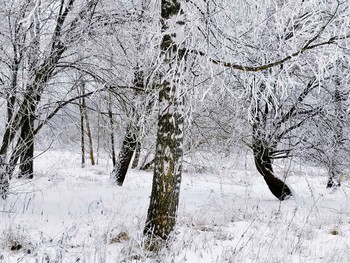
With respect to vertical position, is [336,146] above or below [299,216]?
above

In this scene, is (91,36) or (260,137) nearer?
(91,36)

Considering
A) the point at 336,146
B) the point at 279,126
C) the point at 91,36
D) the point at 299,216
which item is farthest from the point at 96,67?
the point at 336,146

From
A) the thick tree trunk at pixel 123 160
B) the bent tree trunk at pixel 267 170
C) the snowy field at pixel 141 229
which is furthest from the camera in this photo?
the thick tree trunk at pixel 123 160

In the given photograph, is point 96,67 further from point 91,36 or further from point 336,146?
point 336,146

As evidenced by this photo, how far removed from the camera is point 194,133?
934cm

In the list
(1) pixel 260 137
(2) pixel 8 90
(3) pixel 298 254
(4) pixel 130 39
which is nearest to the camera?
(3) pixel 298 254

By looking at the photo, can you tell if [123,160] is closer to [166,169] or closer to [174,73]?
[166,169]

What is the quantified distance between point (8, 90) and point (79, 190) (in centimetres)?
430

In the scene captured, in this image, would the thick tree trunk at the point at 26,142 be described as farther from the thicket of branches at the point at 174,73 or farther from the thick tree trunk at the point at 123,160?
the thick tree trunk at the point at 123,160

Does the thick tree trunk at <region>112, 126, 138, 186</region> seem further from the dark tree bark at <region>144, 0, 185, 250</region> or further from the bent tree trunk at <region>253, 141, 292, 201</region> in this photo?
the dark tree bark at <region>144, 0, 185, 250</region>

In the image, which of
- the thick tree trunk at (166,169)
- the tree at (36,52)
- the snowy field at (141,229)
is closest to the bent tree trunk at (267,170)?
the snowy field at (141,229)

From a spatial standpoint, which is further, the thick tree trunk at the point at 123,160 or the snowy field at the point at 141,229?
the thick tree trunk at the point at 123,160

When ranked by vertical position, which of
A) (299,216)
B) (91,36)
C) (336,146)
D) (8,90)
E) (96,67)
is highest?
(91,36)

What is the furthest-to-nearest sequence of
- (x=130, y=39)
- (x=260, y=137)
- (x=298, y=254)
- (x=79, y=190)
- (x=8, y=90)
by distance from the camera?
(x=79, y=190) → (x=260, y=137) → (x=130, y=39) → (x=8, y=90) → (x=298, y=254)
